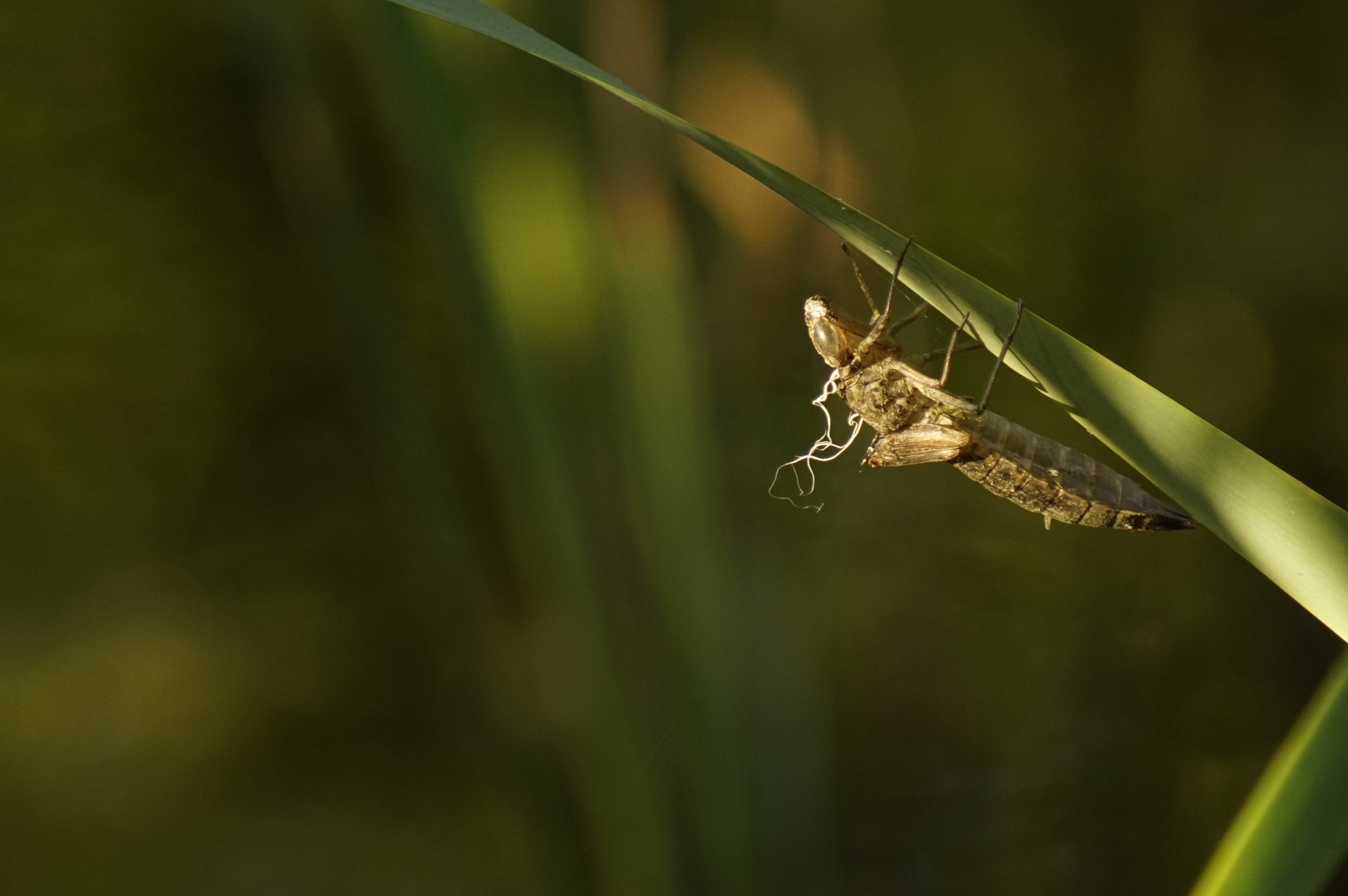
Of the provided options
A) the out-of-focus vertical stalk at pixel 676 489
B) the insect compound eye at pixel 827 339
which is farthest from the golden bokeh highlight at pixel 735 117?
the insect compound eye at pixel 827 339

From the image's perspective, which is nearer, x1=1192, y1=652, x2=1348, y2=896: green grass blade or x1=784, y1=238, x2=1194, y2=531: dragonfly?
x1=1192, y1=652, x2=1348, y2=896: green grass blade

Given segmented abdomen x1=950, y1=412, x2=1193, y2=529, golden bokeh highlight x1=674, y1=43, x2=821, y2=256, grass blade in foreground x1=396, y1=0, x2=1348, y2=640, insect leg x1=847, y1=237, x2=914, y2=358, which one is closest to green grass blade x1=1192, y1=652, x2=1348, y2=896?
grass blade in foreground x1=396, y1=0, x2=1348, y2=640

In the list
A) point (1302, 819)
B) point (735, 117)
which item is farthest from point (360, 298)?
point (1302, 819)

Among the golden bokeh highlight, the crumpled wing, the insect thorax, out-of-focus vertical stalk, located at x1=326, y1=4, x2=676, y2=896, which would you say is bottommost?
out-of-focus vertical stalk, located at x1=326, y1=4, x2=676, y2=896

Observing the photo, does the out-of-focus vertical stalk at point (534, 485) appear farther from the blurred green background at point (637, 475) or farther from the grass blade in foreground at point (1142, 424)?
the grass blade in foreground at point (1142, 424)

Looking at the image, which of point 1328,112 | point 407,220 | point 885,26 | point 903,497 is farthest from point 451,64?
point 1328,112

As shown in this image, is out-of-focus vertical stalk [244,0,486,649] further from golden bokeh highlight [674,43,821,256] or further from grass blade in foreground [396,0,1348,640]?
grass blade in foreground [396,0,1348,640]
